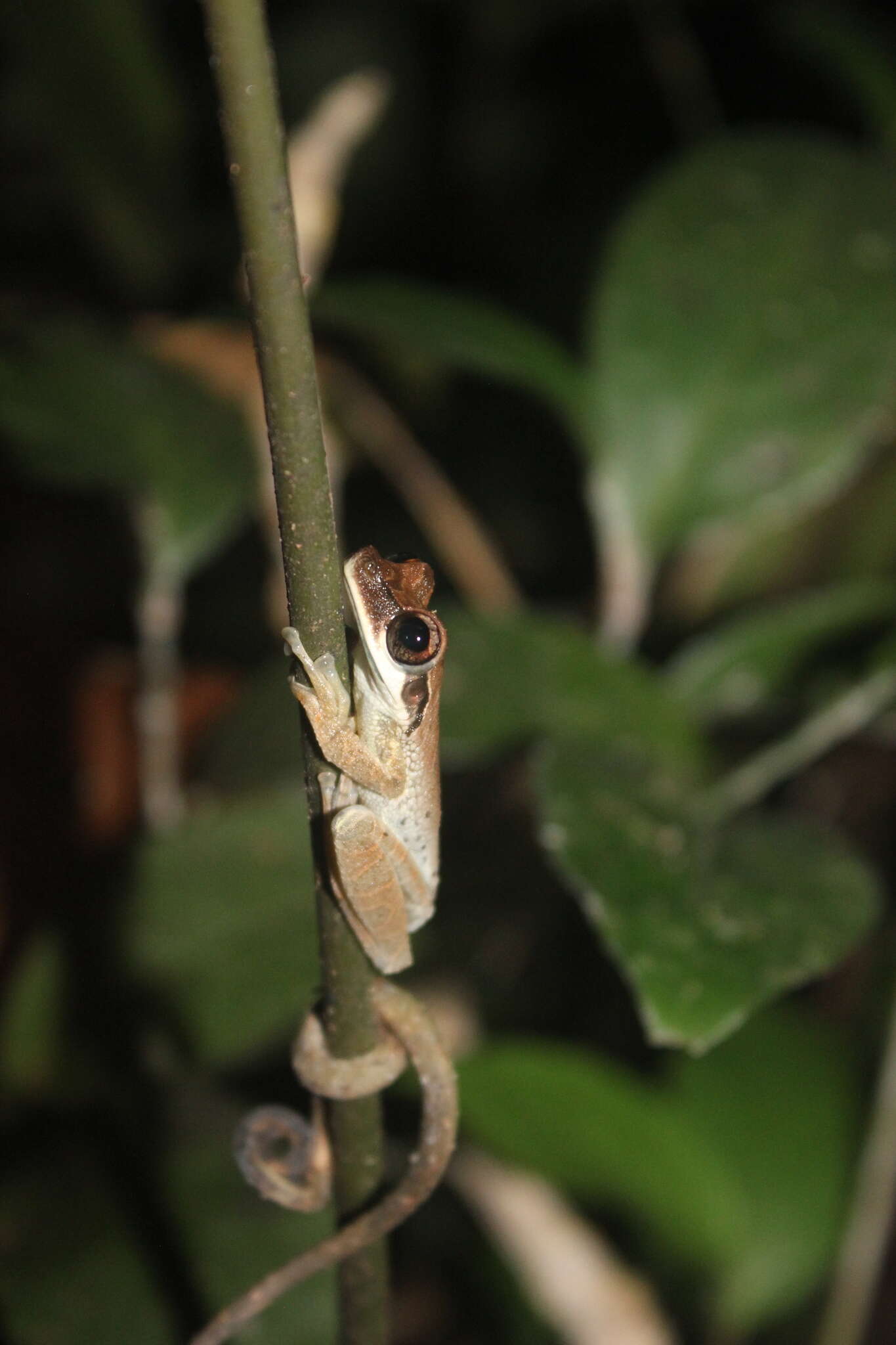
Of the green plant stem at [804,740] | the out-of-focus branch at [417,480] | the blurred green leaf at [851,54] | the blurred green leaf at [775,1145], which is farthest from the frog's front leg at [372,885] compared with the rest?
the blurred green leaf at [851,54]

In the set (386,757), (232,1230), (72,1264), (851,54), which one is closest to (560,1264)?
(232,1230)

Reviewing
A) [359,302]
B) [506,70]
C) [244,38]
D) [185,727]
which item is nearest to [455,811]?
[185,727]

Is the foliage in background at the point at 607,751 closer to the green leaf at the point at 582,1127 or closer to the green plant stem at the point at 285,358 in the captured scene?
the green leaf at the point at 582,1127

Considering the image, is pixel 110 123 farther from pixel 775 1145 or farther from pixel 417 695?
pixel 775 1145

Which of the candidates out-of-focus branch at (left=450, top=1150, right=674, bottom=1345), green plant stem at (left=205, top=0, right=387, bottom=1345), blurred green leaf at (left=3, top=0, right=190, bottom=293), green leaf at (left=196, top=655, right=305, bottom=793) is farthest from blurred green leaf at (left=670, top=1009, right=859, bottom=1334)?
blurred green leaf at (left=3, top=0, right=190, bottom=293)

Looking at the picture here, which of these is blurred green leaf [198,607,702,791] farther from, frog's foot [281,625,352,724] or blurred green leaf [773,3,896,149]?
blurred green leaf [773,3,896,149]

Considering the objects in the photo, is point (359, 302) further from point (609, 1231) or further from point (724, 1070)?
point (609, 1231)
